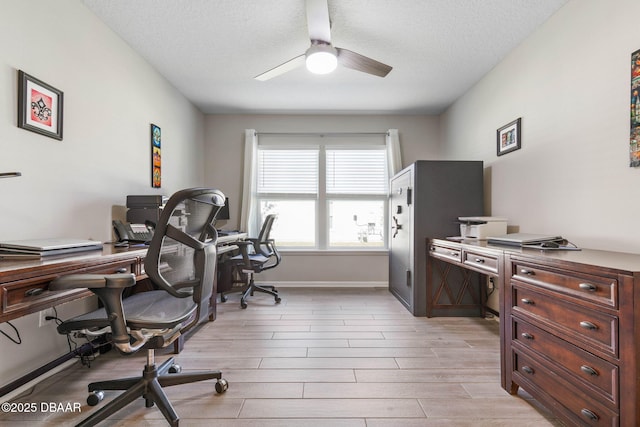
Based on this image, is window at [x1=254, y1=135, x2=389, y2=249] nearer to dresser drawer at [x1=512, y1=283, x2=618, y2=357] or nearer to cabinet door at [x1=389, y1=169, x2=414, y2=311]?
cabinet door at [x1=389, y1=169, x2=414, y2=311]

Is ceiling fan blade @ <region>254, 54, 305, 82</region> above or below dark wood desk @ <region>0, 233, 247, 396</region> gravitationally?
above

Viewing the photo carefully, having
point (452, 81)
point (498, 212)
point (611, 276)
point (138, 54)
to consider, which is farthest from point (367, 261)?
point (138, 54)

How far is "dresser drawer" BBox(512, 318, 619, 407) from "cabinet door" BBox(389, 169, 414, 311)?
157 centimetres

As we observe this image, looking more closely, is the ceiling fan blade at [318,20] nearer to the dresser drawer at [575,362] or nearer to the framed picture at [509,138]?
the framed picture at [509,138]

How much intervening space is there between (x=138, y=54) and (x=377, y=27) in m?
2.15

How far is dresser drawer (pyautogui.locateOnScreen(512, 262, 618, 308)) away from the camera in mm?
1178

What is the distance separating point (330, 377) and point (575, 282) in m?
1.40

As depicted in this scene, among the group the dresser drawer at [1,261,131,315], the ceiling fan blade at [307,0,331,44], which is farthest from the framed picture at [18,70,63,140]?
the ceiling fan blade at [307,0,331,44]

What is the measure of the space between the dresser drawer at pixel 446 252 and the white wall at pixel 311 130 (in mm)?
1424

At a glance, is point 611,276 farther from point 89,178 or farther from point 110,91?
point 110,91

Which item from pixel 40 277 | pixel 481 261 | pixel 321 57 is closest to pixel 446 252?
pixel 481 261

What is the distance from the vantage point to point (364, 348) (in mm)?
2328

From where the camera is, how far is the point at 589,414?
4.14ft

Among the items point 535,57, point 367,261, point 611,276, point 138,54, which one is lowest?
point 367,261
